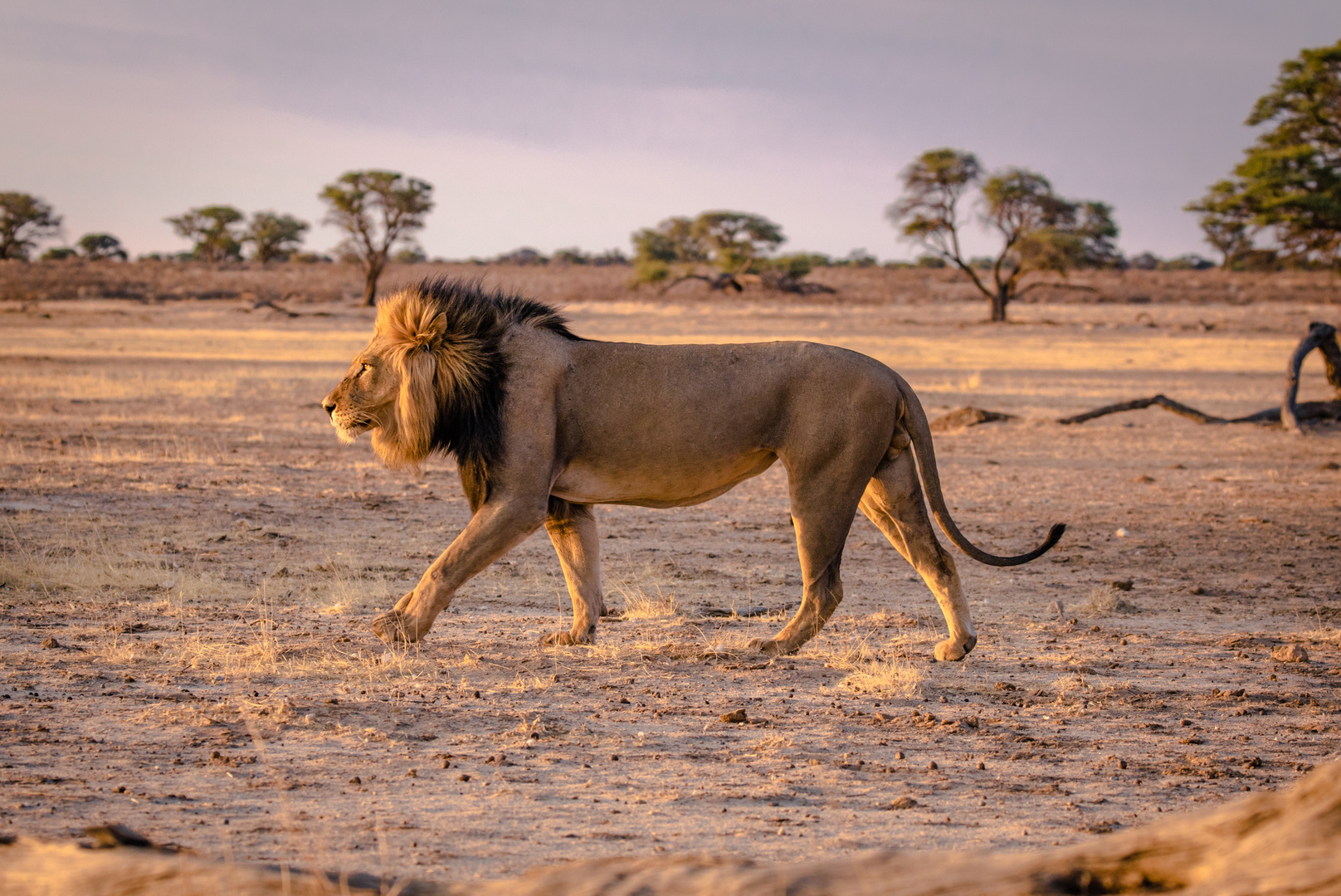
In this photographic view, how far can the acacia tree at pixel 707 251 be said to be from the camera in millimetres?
67375

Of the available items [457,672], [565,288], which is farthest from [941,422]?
[565,288]

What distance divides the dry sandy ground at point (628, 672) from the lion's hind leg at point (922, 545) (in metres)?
0.20

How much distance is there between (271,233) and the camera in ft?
282

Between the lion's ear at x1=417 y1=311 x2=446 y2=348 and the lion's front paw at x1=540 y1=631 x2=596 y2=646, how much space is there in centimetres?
175

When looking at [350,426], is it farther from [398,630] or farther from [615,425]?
[615,425]

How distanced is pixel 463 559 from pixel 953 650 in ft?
8.87

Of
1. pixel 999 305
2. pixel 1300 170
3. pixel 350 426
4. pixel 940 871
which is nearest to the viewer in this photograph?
pixel 940 871

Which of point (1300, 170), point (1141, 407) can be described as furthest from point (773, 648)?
point (1300, 170)

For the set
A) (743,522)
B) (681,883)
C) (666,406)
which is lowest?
(743,522)

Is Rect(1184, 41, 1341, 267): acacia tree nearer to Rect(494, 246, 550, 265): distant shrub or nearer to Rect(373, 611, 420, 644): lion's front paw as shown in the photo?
Rect(373, 611, 420, 644): lion's front paw

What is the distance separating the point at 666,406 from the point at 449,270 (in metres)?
81.3

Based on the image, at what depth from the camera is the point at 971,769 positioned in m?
4.94

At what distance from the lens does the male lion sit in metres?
6.27

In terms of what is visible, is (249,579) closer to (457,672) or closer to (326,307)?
(457,672)
